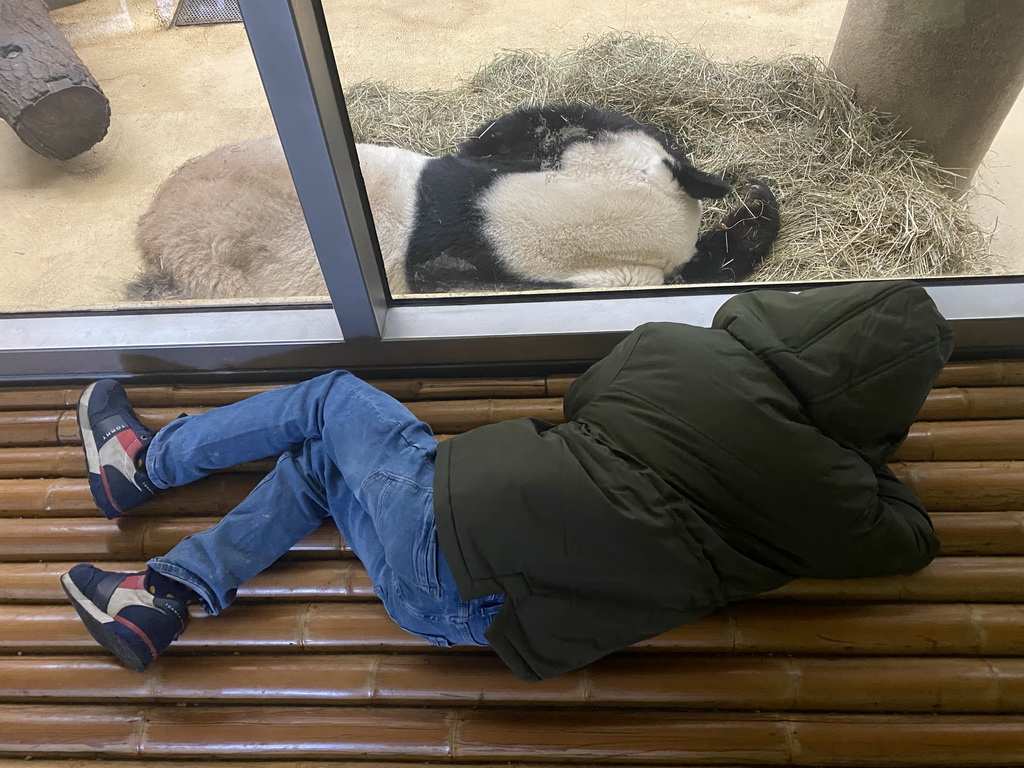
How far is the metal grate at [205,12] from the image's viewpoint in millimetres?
1026

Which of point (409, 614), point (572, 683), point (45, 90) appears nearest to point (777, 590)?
point (572, 683)

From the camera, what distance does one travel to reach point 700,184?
179 cm

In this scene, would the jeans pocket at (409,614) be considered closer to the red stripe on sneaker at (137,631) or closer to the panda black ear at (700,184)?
the red stripe on sneaker at (137,631)

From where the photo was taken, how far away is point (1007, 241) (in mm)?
1626

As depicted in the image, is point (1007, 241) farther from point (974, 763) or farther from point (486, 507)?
point (486, 507)

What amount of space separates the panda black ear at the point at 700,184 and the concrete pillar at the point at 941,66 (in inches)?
17.4

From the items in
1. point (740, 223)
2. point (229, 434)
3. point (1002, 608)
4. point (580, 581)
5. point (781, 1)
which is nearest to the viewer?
point (580, 581)

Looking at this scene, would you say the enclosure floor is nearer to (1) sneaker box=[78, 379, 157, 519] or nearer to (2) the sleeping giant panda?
(1) sneaker box=[78, 379, 157, 519]

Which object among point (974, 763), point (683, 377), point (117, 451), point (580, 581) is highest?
point (683, 377)

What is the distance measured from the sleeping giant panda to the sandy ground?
0.08 metres

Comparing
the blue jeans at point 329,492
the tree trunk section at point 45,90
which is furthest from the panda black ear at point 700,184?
the tree trunk section at point 45,90

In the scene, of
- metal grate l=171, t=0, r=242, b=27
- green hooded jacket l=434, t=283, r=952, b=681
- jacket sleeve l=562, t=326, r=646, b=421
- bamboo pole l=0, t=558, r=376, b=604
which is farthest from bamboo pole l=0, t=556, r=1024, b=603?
metal grate l=171, t=0, r=242, b=27

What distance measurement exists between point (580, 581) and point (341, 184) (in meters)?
0.77

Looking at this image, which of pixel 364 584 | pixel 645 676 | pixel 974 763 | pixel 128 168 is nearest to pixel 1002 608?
pixel 974 763
